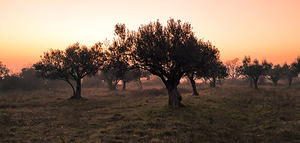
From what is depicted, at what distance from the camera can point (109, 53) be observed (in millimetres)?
30438

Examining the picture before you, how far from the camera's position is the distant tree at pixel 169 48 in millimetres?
26625

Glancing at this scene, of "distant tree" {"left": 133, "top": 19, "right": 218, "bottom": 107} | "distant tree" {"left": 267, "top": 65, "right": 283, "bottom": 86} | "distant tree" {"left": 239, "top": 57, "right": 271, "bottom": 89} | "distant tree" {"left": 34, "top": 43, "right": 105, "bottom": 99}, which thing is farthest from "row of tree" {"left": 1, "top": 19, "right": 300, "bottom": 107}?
"distant tree" {"left": 267, "top": 65, "right": 283, "bottom": 86}

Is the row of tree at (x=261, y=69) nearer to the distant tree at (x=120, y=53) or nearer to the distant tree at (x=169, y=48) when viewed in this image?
the distant tree at (x=169, y=48)

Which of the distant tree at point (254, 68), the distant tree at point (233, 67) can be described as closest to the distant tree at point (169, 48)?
the distant tree at point (254, 68)

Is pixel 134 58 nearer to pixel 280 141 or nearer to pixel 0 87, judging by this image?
pixel 280 141

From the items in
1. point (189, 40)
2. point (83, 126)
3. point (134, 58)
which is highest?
point (189, 40)

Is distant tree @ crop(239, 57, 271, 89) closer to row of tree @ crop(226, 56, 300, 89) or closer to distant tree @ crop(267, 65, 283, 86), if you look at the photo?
row of tree @ crop(226, 56, 300, 89)

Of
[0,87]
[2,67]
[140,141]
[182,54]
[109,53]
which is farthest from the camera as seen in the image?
[2,67]

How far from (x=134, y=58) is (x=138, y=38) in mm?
3457

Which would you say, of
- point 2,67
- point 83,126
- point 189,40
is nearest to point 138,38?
point 189,40

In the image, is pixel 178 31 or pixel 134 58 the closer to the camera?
pixel 178 31

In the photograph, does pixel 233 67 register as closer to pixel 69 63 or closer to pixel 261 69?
pixel 261 69

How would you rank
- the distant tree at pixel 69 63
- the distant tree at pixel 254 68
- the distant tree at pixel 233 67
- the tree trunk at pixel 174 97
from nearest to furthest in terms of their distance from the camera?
1. the tree trunk at pixel 174 97
2. the distant tree at pixel 69 63
3. the distant tree at pixel 254 68
4. the distant tree at pixel 233 67

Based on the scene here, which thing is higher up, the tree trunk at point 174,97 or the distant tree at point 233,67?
the distant tree at point 233,67
